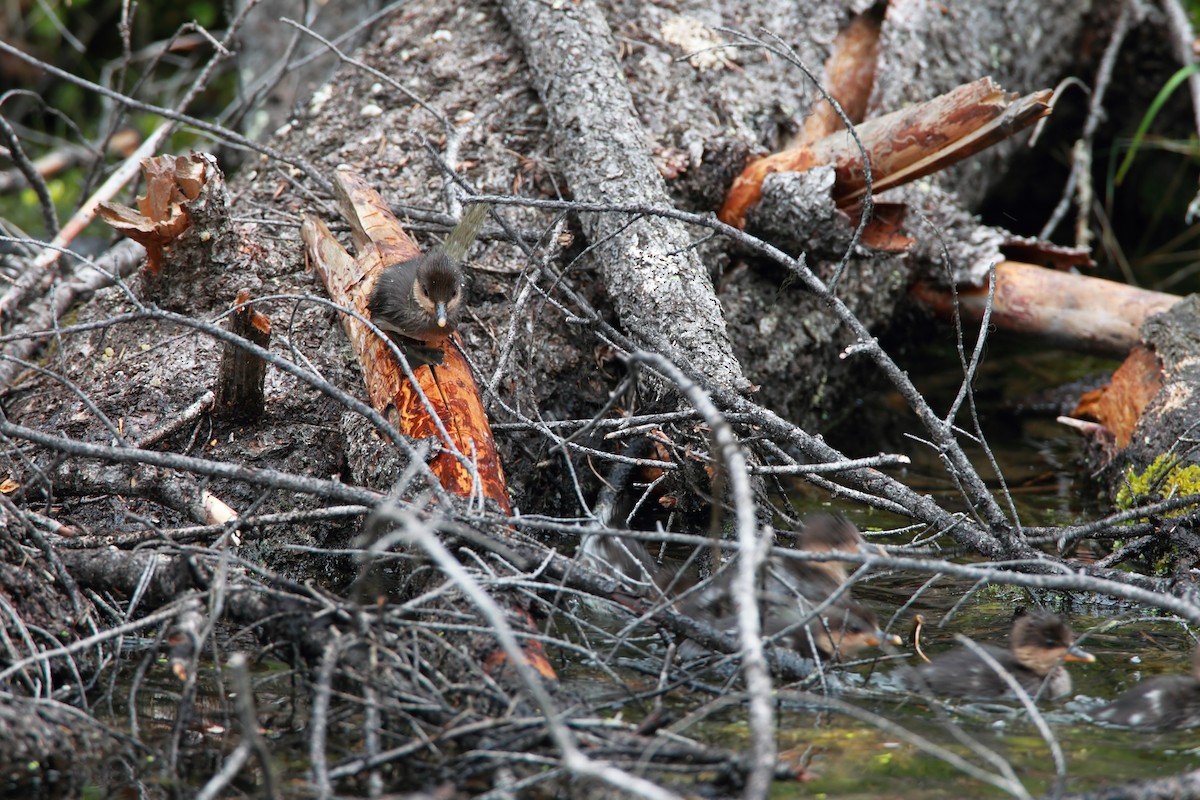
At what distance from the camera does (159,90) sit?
8.61 metres

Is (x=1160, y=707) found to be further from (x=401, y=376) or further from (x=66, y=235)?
(x=66, y=235)

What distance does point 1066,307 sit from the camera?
18.8ft

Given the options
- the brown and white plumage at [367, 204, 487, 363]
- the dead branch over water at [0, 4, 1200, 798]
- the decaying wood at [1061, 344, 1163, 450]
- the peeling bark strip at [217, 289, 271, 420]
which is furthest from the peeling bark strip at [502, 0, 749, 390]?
the decaying wood at [1061, 344, 1163, 450]

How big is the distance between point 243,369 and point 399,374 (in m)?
0.67

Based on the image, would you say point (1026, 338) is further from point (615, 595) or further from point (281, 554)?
point (281, 554)

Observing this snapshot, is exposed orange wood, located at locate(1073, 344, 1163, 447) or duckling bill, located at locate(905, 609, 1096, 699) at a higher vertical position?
exposed orange wood, located at locate(1073, 344, 1163, 447)

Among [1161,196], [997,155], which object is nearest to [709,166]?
[997,155]

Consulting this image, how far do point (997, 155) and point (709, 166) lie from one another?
267 centimetres

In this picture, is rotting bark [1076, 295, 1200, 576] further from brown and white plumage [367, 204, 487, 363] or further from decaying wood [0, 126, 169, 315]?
decaying wood [0, 126, 169, 315]

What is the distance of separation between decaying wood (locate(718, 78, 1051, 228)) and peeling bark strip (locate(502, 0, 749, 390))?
631 millimetres

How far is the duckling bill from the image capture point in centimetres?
311

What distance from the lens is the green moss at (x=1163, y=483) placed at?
4219 mm

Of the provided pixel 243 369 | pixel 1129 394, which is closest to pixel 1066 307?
pixel 1129 394

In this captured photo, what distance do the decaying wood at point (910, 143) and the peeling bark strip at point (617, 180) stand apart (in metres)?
0.63
